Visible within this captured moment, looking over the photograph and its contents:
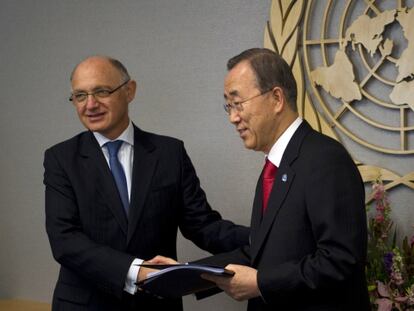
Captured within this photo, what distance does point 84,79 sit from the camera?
2238mm

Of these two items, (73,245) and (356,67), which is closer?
(73,245)

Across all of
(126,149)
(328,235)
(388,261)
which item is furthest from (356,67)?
(328,235)

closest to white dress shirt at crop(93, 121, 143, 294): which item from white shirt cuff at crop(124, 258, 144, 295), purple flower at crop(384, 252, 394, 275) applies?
white shirt cuff at crop(124, 258, 144, 295)

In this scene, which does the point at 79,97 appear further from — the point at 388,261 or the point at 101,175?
the point at 388,261

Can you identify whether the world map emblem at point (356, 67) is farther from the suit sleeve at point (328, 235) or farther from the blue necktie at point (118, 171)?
the suit sleeve at point (328, 235)

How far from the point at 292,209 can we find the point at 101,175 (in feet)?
2.80

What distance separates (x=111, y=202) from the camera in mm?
2197

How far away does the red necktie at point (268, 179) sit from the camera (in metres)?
1.82

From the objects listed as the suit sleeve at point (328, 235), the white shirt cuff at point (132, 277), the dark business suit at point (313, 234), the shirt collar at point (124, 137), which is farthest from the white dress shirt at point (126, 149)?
the suit sleeve at point (328, 235)

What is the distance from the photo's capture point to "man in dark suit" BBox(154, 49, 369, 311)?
158 centimetres

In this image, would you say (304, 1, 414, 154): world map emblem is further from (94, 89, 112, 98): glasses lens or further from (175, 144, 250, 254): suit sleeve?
(94, 89, 112, 98): glasses lens

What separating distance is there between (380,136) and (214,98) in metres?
0.84

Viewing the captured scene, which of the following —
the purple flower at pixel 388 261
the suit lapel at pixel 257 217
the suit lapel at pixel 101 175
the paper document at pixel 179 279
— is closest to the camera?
the paper document at pixel 179 279

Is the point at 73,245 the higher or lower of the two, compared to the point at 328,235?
lower
